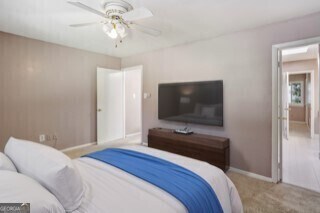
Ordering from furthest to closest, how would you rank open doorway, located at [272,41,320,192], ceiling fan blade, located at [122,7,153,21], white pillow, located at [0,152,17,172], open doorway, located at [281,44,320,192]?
open doorway, located at [281,44,320,192] < open doorway, located at [272,41,320,192] < ceiling fan blade, located at [122,7,153,21] < white pillow, located at [0,152,17,172]

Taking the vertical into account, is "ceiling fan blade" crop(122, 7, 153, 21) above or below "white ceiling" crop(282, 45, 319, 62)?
below

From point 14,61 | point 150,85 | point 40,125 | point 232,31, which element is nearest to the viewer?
point 232,31

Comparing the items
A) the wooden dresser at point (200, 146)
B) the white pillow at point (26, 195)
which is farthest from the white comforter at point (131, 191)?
the wooden dresser at point (200, 146)

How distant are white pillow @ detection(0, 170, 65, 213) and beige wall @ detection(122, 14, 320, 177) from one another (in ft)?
9.24

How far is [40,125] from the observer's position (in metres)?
3.68

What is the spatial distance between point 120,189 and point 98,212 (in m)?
0.25

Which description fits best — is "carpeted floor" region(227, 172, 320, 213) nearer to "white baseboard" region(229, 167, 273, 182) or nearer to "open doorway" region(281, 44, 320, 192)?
"white baseboard" region(229, 167, 273, 182)

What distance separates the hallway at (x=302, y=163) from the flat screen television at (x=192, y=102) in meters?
1.35

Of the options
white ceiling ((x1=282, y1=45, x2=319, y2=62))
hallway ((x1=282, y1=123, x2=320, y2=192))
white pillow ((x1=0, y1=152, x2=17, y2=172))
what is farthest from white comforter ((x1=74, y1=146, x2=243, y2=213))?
white ceiling ((x1=282, y1=45, x2=319, y2=62))

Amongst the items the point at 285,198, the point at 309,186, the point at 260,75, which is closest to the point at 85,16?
the point at 260,75

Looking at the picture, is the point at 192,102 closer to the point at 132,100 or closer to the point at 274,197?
the point at 274,197

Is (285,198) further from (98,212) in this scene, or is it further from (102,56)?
(102,56)

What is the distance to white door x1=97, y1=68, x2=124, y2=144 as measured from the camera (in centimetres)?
464

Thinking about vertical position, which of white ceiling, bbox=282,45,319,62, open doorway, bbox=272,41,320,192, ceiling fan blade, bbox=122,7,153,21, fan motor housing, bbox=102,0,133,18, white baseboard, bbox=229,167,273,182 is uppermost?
white ceiling, bbox=282,45,319,62
